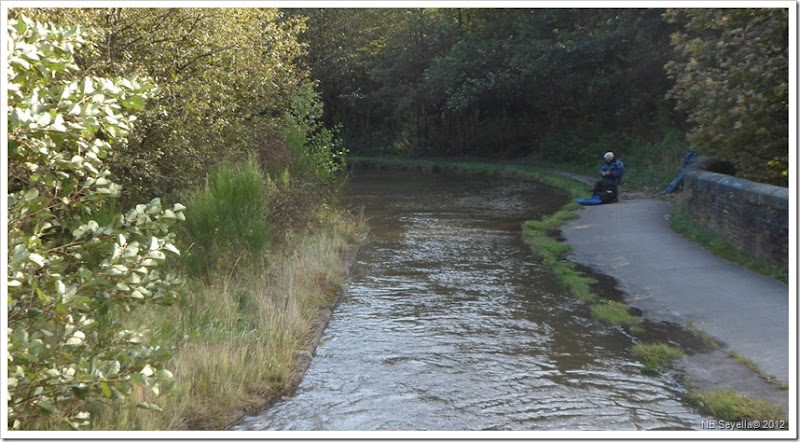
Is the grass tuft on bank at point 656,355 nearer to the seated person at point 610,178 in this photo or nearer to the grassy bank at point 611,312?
the grassy bank at point 611,312

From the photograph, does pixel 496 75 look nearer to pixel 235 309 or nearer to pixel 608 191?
pixel 608 191

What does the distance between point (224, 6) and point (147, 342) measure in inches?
253

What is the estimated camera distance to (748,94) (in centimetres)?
1273

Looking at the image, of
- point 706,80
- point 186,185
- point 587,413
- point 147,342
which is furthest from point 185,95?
point 706,80

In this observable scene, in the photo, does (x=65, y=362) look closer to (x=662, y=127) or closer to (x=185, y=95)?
(x=185, y=95)

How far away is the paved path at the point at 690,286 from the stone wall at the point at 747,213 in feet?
1.33

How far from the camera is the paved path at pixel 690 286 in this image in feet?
25.5

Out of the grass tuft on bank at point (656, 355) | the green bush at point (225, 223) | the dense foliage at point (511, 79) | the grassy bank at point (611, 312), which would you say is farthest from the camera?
the dense foliage at point (511, 79)

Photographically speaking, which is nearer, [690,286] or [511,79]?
[690,286]

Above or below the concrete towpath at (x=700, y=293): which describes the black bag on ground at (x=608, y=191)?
above

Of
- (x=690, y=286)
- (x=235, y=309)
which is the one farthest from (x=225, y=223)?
(x=690, y=286)

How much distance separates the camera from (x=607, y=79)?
102 ft

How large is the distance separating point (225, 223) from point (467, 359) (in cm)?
404

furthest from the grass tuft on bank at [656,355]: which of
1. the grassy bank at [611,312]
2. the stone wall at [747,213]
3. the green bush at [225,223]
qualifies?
the green bush at [225,223]
